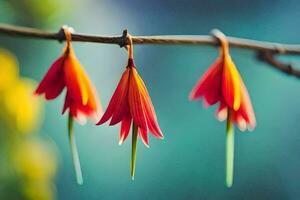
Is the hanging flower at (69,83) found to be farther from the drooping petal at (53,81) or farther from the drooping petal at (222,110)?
the drooping petal at (222,110)

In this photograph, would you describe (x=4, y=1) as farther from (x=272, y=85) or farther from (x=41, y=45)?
(x=272, y=85)

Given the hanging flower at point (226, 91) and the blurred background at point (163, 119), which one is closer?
the hanging flower at point (226, 91)

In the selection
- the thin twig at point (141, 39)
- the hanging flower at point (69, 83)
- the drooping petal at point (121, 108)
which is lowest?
the drooping petal at point (121, 108)

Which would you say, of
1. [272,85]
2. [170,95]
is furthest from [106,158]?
[272,85]

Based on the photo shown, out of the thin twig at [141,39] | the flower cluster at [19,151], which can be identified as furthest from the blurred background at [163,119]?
the thin twig at [141,39]

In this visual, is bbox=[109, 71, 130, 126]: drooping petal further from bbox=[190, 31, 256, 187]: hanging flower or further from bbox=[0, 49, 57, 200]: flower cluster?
bbox=[0, 49, 57, 200]: flower cluster

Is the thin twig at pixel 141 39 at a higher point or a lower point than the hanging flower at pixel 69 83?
higher

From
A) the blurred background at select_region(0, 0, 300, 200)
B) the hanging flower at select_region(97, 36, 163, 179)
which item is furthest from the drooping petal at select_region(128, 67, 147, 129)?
the blurred background at select_region(0, 0, 300, 200)
